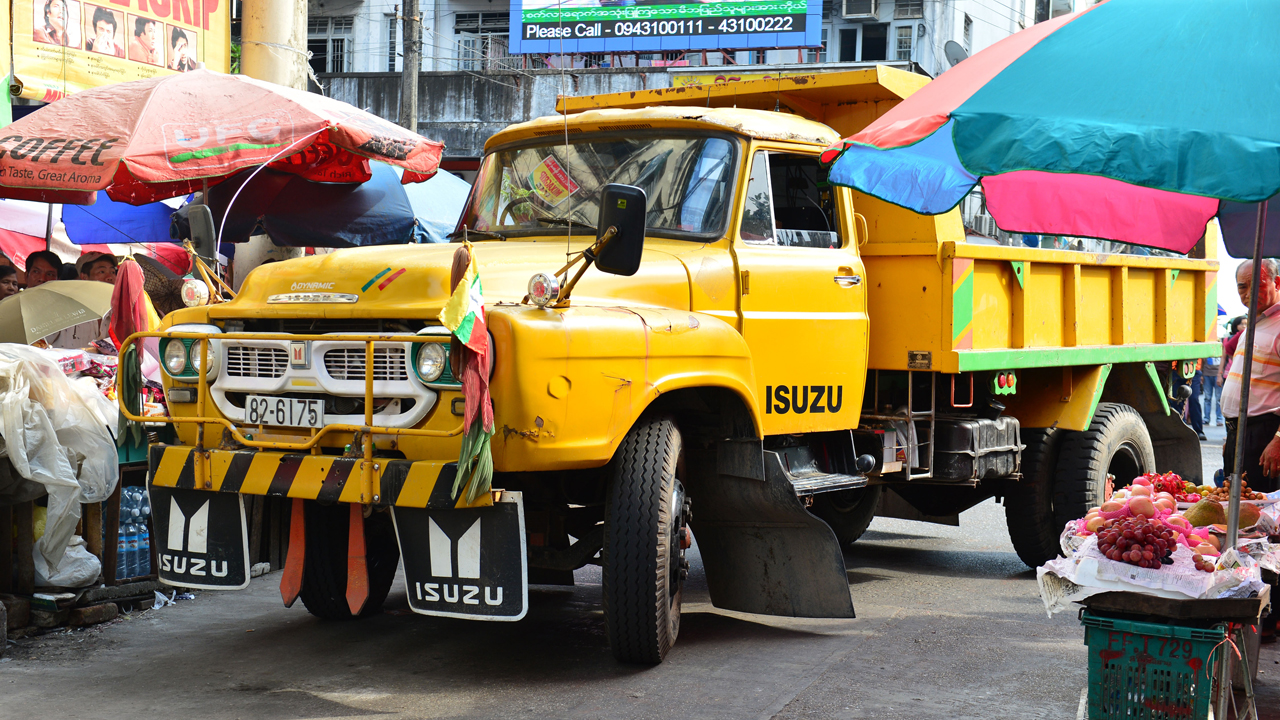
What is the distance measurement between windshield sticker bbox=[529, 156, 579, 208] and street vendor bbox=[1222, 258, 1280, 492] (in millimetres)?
3399

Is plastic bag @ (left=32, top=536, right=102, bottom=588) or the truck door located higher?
the truck door

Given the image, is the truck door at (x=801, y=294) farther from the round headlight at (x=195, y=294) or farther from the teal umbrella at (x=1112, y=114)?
the round headlight at (x=195, y=294)

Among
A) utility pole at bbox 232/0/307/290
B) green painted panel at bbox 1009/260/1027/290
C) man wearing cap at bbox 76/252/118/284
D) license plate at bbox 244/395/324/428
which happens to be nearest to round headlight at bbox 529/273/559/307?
license plate at bbox 244/395/324/428

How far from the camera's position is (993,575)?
26.3 feet

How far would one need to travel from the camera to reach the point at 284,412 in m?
5.03

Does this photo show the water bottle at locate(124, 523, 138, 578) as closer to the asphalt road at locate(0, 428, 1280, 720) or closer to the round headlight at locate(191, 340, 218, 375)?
the asphalt road at locate(0, 428, 1280, 720)

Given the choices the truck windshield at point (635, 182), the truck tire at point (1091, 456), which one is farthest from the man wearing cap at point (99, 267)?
the truck tire at point (1091, 456)

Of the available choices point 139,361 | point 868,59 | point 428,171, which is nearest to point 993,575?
point 428,171

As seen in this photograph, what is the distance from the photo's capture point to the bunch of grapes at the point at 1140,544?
4.18 m

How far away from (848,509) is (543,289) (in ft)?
13.8

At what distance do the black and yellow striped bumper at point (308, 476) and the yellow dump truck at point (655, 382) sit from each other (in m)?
0.01

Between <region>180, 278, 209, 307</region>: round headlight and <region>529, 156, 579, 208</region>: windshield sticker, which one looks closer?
<region>180, 278, 209, 307</region>: round headlight

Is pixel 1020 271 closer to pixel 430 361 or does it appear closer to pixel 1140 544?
pixel 1140 544

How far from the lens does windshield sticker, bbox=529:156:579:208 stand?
623 centimetres
